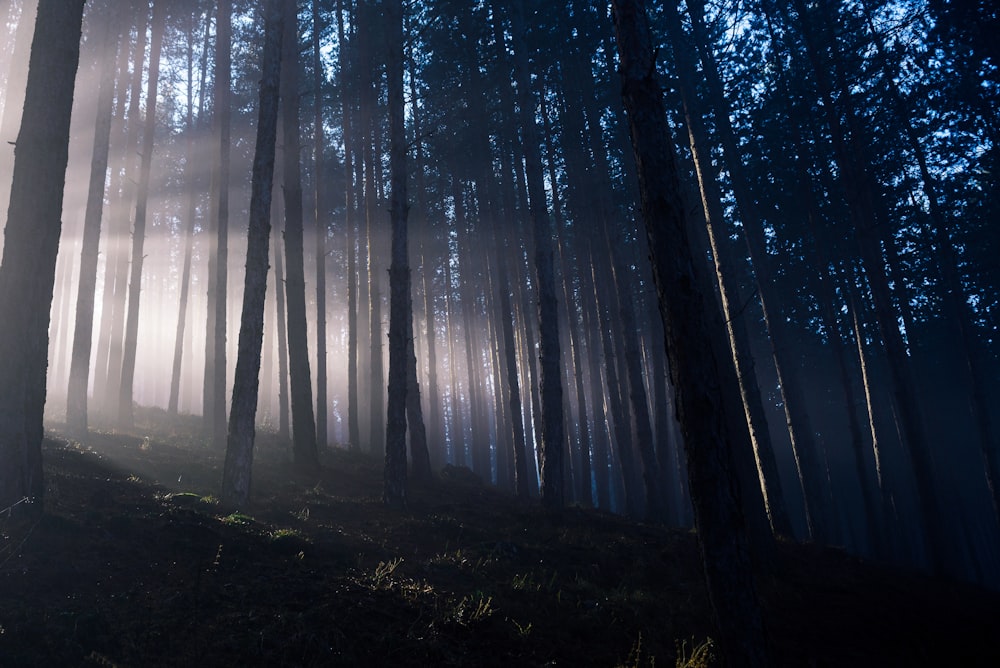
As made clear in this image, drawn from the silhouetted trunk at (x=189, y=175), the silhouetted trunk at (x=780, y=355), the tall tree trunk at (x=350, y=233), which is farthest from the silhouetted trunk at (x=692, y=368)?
the silhouetted trunk at (x=189, y=175)

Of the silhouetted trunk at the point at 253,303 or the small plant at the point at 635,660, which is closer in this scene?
the small plant at the point at 635,660

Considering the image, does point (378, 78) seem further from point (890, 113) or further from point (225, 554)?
point (225, 554)

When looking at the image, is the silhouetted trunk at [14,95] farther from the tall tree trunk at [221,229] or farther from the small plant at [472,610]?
the small plant at [472,610]

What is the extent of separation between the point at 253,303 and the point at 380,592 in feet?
21.3

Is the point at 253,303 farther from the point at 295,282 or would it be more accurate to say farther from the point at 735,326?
the point at 735,326

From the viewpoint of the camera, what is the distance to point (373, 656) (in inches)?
186

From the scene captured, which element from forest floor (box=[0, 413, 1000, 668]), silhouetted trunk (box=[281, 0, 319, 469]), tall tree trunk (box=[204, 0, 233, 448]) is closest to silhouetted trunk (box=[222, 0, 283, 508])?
forest floor (box=[0, 413, 1000, 668])

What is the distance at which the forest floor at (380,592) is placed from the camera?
15.5 ft

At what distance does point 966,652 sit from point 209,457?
52.1ft

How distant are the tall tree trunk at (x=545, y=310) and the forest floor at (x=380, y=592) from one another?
1435mm

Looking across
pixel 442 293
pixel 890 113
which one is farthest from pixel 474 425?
pixel 890 113

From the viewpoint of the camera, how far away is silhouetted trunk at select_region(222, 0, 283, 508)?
10.0 metres

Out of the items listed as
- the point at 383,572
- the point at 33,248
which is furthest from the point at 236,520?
the point at 33,248

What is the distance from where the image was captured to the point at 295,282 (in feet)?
49.8
